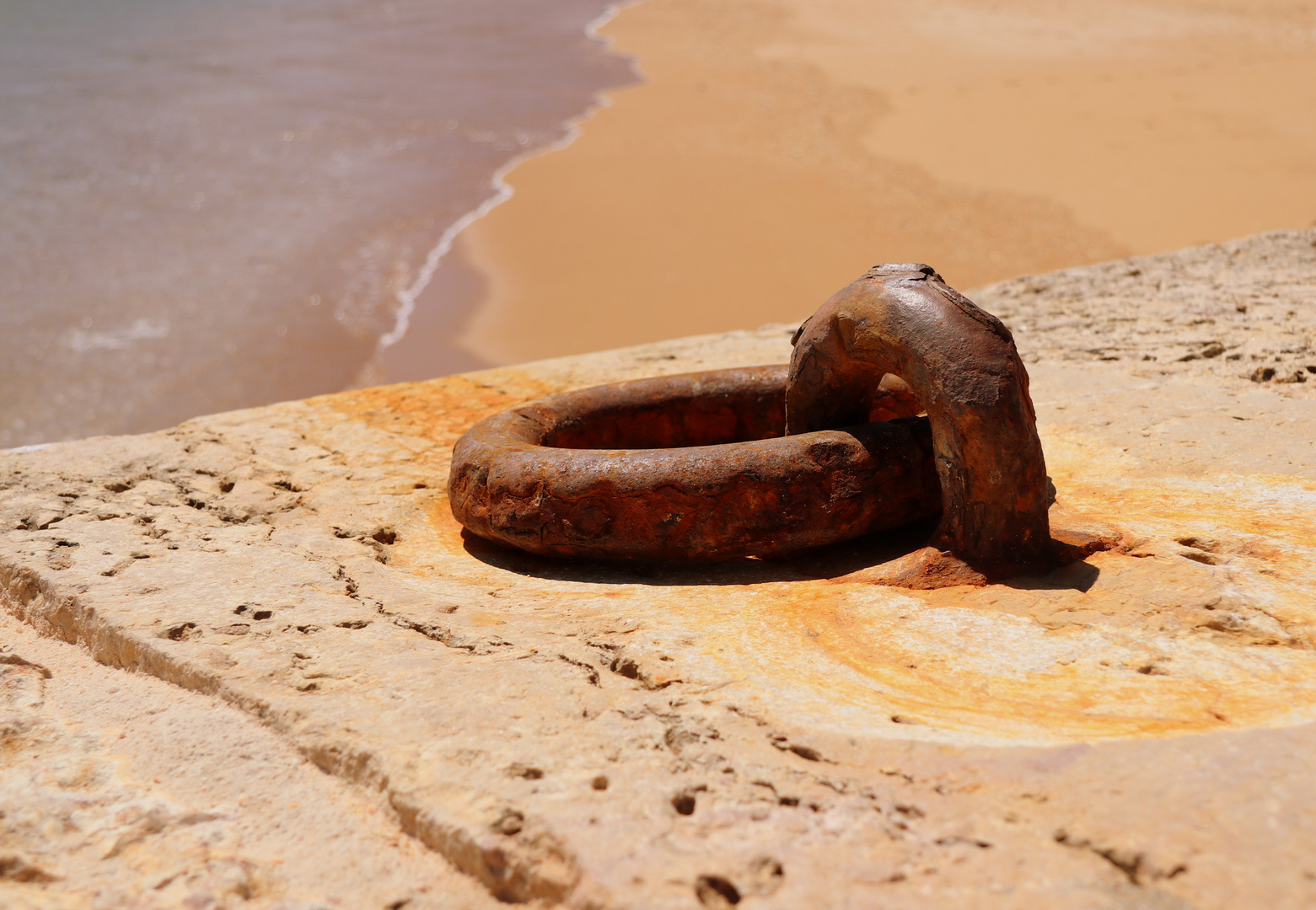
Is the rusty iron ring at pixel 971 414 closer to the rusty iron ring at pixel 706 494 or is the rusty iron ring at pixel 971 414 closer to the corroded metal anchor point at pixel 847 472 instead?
the corroded metal anchor point at pixel 847 472

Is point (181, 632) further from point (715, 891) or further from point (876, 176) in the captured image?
point (876, 176)

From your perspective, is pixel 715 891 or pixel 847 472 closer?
pixel 715 891

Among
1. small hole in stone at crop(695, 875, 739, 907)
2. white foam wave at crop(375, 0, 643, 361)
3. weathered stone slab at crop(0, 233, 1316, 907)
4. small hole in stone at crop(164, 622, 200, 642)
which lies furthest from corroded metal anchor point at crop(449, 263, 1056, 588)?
white foam wave at crop(375, 0, 643, 361)

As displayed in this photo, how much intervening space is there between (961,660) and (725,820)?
70 centimetres

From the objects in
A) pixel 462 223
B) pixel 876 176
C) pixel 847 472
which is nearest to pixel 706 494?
pixel 847 472

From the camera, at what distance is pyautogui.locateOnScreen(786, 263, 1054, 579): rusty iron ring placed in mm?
2516

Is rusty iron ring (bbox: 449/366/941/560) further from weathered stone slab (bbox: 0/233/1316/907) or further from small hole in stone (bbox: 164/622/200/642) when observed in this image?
small hole in stone (bbox: 164/622/200/642)

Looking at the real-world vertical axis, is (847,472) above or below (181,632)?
above

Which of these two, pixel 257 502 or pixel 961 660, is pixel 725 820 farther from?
pixel 257 502

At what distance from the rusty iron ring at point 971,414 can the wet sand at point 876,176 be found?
519 cm

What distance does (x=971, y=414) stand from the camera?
251cm

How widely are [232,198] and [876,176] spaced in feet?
20.5

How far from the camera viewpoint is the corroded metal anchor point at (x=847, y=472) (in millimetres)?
2533

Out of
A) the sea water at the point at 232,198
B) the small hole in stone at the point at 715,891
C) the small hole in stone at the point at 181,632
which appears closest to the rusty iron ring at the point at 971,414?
the small hole in stone at the point at 715,891
